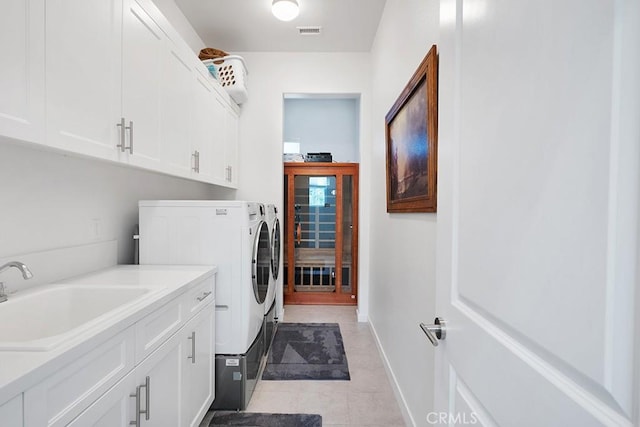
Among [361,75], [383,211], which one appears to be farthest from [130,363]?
[361,75]

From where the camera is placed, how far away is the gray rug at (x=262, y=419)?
5.90ft

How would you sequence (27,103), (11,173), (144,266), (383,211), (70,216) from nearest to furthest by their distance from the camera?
(27,103), (11,173), (70,216), (144,266), (383,211)

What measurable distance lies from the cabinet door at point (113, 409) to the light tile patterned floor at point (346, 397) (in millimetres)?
1076

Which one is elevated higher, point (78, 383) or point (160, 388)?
point (78, 383)

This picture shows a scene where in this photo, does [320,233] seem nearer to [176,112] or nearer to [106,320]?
[176,112]

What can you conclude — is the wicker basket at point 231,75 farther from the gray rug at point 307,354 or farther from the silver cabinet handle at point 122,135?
the gray rug at point 307,354

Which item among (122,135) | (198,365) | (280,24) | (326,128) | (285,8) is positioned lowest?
(198,365)

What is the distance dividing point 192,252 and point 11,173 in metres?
0.90

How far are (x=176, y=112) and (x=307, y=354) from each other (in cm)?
215

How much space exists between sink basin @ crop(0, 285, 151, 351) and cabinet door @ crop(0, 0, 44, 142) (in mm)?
637

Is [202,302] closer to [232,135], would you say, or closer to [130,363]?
[130,363]

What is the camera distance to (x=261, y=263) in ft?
7.47

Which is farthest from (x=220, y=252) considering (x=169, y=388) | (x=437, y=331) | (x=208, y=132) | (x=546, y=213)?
(x=546, y=213)

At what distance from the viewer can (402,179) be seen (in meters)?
1.94
